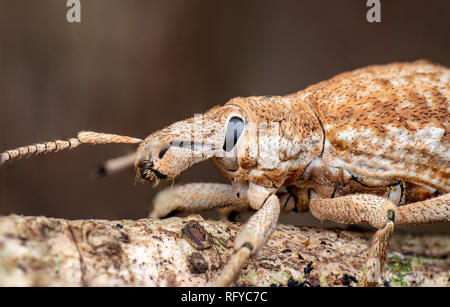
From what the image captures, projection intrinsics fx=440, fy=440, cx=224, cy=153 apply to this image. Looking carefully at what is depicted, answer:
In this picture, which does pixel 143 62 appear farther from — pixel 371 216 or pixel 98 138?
pixel 371 216

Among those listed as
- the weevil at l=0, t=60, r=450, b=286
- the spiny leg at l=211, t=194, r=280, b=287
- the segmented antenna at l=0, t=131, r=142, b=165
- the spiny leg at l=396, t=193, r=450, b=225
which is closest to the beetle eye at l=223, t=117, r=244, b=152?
the weevil at l=0, t=60, r=450, b=286

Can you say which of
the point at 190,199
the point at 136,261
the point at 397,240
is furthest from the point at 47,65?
the point at 397,240

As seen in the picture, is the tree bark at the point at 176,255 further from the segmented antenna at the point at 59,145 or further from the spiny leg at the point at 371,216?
the segmented antenna at the point at 59,145

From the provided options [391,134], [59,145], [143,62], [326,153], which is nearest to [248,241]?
[326,153]

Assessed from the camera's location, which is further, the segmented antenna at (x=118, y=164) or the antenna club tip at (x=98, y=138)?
the segmented antenna at (x=118, y=164)

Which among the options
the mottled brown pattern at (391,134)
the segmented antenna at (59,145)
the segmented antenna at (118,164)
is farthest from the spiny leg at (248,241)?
the segmented antenna at (118,164)

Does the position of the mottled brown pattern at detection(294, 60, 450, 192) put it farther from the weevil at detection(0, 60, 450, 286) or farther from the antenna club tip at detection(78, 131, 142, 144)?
the antenna club tip at detection(78, 131, 142, 144)
